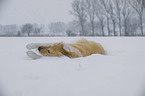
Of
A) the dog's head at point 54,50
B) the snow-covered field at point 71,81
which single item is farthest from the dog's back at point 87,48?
the snow-covered field at point 71,81

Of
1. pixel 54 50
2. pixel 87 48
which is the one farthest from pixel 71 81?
pixel 87 48

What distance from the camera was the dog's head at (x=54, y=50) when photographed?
7.98 feet

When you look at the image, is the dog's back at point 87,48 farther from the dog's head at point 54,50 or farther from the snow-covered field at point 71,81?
the snow-covered field at point 71,81

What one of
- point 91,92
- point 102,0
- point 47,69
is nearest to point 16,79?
point 47,69

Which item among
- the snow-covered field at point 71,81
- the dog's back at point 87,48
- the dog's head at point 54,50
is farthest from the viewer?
the dog's back at point 87,48

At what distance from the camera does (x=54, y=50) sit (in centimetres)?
246

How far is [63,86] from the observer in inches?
49.8

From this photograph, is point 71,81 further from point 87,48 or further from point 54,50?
point 87,48

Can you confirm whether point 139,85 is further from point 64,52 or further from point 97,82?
point 64,52

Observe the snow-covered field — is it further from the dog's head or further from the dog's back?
the dog's back

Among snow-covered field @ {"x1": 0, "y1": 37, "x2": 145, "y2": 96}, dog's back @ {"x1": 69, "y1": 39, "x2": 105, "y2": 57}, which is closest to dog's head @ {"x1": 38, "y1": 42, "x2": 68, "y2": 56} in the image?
dog's back @ {"x1": 69, "y1": 39, "x2": 105, "y2": 57}

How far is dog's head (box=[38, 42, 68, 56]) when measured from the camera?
2434 millimetres

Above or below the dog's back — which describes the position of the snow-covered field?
below

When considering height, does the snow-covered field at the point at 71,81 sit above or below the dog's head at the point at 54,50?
below
